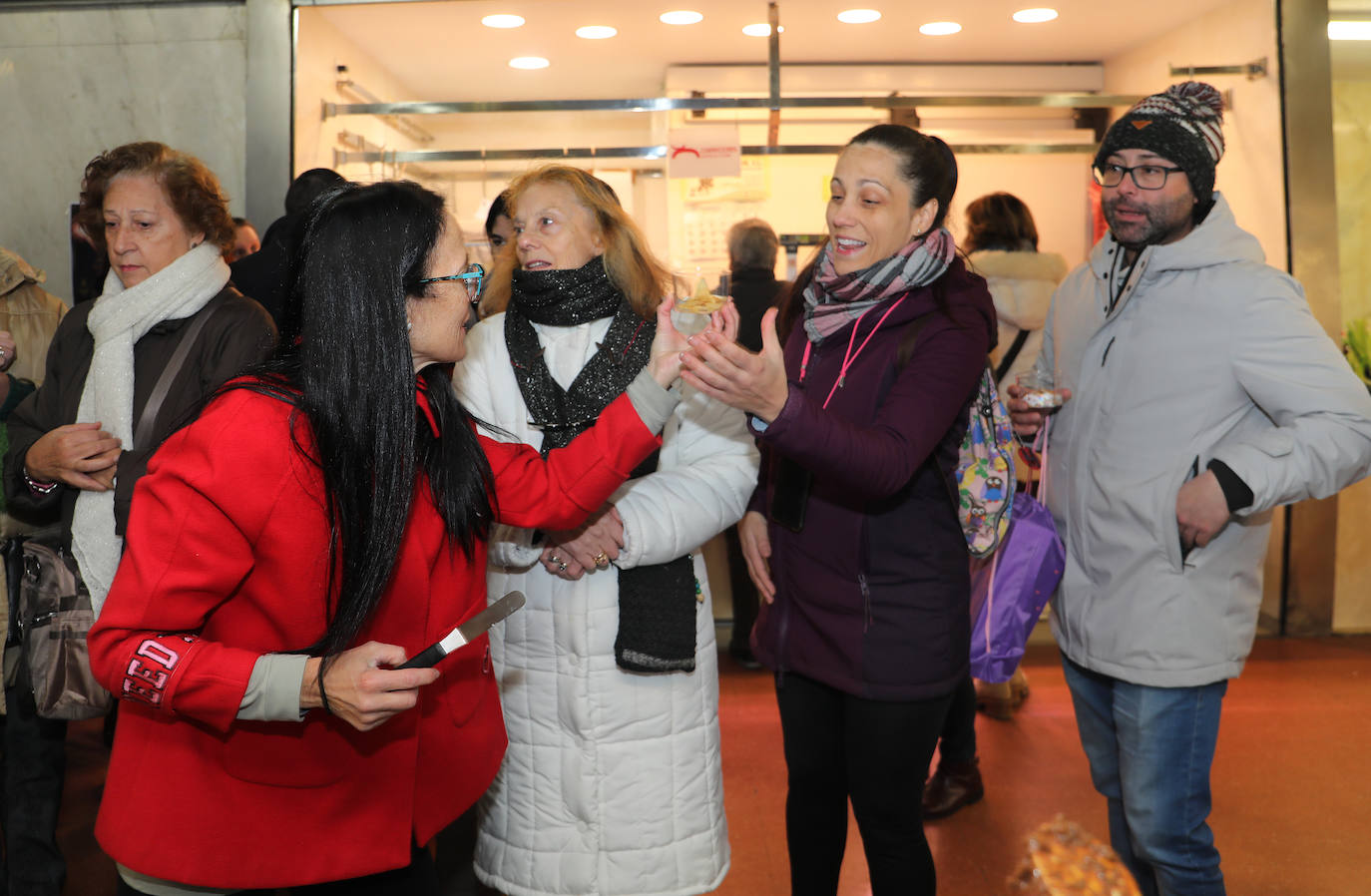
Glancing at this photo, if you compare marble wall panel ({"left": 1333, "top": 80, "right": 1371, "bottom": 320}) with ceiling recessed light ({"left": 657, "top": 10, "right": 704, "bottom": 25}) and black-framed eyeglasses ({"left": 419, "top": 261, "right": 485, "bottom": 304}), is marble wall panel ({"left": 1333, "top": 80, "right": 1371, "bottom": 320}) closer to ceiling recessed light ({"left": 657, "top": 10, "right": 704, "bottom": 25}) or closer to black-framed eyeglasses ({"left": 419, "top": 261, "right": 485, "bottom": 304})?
ceiling recessed light ({"left": 657, "top": 10, "right": 704, "bottom": 25})

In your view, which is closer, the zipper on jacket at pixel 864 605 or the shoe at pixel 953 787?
the zipper on jacket at pixel 864 605

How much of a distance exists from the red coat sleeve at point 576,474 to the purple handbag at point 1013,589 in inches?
35.2

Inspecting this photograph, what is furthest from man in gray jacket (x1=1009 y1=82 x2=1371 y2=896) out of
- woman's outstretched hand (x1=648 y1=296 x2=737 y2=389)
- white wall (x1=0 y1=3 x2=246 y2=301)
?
white wall (x1=0 y1=3 x2=246 y2=301)

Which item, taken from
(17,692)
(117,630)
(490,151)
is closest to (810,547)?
(117,630)

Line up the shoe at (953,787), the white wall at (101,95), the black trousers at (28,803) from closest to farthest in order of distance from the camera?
the black trousers at (28,803) → the shoe at (953,787) → the white wall at (101,95)

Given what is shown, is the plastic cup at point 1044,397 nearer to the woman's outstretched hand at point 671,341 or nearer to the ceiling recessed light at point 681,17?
the woman's outstretched hand at point 671,341

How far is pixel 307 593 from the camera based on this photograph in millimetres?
1520

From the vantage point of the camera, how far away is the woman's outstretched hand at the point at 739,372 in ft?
5.70

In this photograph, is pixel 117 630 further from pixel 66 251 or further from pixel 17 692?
pixel 66 251

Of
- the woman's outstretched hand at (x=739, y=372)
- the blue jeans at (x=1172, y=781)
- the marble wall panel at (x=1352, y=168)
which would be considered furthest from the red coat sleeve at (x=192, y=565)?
the marble wall panel at (x=1352, y=168)

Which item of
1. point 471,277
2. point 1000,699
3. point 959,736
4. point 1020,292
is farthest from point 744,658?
point 471,277

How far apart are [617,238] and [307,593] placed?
1.23 metres

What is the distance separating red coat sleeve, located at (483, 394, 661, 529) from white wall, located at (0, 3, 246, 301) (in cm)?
349

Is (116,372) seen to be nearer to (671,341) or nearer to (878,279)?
(671,341)
